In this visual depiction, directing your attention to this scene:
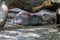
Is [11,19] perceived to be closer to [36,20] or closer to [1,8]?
[36,20]

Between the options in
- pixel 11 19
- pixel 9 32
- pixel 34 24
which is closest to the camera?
pixel 9 32

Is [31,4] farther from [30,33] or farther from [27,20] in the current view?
[30,33]

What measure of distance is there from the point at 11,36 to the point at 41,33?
227 mm

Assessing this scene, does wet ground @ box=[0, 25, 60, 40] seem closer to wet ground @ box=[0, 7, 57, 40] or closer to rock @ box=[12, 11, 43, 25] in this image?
wet ground @ box=[0, 7, 57, 40]

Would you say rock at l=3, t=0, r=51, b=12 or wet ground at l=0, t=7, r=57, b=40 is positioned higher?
rock at l=3, t=0, r=51, b=12

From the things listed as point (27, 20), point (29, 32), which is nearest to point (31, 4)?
point (27, 20)

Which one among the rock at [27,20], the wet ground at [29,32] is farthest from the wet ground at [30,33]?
the rock at [27,20]

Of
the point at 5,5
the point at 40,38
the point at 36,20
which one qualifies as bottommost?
the point at 40,38

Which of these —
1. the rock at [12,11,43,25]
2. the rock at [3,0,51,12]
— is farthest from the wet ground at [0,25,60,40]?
the rock at [3,0,51,12]

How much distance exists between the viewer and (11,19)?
6.05 ft

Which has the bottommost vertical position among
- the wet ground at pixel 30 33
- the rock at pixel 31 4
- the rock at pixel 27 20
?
the wet ground at pixel 30 33

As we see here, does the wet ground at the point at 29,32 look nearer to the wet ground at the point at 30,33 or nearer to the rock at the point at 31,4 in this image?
the wet ground at the point at 30,33

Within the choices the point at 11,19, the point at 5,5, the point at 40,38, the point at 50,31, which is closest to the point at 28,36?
the point at 40,38

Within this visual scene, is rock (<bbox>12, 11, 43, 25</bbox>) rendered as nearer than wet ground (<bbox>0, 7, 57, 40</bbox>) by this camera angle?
No
